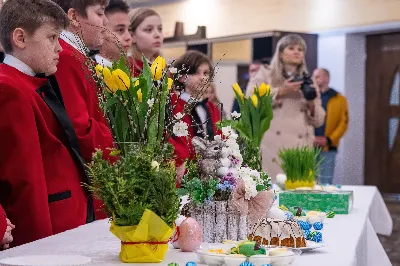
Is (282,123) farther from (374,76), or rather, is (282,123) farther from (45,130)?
(374,76)

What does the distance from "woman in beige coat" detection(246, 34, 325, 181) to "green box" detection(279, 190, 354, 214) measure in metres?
1.87

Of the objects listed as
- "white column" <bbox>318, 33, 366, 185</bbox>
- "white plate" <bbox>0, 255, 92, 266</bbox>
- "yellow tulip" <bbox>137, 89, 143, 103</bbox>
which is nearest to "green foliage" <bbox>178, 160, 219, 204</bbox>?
"yellow tulip" <bbox>137, 89, 143, 103</bbox>

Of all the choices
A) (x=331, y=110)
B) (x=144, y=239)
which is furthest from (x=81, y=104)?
(x=331, y=110)

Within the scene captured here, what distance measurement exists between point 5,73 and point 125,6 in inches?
43.6

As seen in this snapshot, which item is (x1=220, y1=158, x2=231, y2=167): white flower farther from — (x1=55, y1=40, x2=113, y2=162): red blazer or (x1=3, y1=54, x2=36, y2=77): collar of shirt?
(x1=3, y1=54, x2=36, y2=77): collar of shirt

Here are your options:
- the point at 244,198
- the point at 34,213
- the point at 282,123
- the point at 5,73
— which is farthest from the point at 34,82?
the point at 282,123

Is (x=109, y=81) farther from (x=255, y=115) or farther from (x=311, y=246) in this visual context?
(x=255, y=115)

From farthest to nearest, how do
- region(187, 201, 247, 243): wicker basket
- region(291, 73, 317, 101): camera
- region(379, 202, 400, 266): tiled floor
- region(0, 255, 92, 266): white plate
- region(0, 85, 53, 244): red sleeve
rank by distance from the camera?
region(379, 202, 400, 266): tiled floor < region(291, 73, 317, 101): camera < region(0, 85, 53, 244): red sleeve < region(187, 201, 247, 243): wicker basket < region(0, 255, 92, 266): white plate

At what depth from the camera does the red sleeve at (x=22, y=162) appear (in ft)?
7.93

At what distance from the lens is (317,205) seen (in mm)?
2959

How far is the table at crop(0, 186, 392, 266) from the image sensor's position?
194 centimetres

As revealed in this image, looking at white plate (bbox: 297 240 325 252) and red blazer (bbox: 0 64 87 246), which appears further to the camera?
red blazer (bbox: 0 64 87 246)

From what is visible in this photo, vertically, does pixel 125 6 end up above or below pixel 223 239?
above

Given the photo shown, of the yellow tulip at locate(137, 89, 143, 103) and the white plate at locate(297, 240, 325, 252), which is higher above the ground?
the yellow tulip at locate(137, 89, 143, 103)
